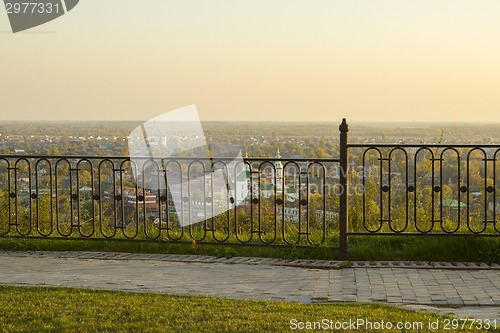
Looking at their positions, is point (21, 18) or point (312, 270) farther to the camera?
point (21, 18)

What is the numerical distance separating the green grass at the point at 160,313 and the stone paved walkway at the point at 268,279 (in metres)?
0.60

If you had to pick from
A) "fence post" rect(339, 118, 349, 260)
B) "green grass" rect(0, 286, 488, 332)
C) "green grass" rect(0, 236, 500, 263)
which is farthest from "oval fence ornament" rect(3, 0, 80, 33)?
"green grass" rect(0, 286, 488, 332)

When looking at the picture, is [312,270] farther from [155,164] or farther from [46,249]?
[46,249]

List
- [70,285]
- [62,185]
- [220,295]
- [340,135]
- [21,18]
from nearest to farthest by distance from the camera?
[220,295] < [70,285] < [340,135] < [62,185] < [21,18]

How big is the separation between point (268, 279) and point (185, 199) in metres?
2.85

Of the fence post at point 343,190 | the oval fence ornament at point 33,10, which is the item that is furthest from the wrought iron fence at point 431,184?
the oval fence ornament at point 33,10

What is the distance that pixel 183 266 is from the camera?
1060 centimetres

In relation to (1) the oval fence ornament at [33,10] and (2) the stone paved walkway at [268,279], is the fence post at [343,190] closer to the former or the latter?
(2) the stone paved walkway at [268,279]

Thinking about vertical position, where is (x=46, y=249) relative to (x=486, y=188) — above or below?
below

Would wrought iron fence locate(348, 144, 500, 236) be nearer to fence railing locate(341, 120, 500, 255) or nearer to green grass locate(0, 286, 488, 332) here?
fence railing locate(341, 120, 500, 255)

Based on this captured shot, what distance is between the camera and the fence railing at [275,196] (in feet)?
36.5

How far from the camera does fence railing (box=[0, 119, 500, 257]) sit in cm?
1113

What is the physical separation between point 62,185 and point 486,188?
6864mm

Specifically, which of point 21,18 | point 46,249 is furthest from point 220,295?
point 21,18
